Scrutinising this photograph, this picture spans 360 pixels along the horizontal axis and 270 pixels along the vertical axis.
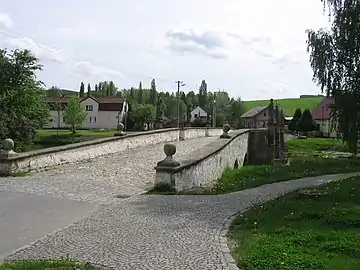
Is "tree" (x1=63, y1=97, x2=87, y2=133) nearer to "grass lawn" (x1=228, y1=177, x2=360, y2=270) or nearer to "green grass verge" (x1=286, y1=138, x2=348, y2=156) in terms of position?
"green grass verge" (x1=286, y1=138, x2=348, y2=156)

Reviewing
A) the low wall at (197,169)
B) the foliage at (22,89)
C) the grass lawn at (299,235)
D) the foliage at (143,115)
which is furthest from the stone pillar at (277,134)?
the foliage at (143,115)

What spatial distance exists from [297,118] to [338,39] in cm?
5837

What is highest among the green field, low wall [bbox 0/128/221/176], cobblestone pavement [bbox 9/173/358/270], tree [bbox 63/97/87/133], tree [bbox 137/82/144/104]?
tree [bbox 137/82/144/104]

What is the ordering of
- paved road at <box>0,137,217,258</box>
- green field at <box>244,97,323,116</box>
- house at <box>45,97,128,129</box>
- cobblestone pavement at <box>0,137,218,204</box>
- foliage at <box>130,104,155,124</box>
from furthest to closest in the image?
green field at <box>244,97,323,116</box> → house at <box>45,97,128,129</box> → foliage at <box>130,104,155,124</box> → cobblestone pavement at <box>0,137,218,204</box> → paved road at <box>0,137,217,258</box>

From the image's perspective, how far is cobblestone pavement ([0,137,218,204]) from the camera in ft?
38.7

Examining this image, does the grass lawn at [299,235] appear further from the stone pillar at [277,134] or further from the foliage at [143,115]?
the foliage at [143,115]

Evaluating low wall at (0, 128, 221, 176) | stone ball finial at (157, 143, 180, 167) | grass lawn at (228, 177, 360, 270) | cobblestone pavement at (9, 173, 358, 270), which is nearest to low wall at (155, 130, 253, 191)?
stone ball finial at (157, 143, 180, 167)

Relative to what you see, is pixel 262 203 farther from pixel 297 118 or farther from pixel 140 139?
pixel 297 118

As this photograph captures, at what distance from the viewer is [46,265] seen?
19.2ft

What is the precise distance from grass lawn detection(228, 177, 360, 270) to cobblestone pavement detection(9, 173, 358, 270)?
0.35 m

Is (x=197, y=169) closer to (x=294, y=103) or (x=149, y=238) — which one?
(x=149, y=238)

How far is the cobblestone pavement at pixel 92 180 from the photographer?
11.8 metres

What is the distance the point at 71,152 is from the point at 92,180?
4.19 meters

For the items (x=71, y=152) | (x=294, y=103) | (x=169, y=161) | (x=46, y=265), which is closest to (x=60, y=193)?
(x=169, y=161)
